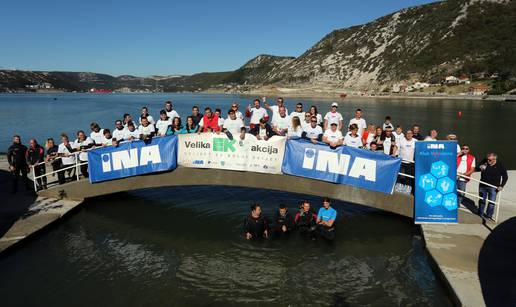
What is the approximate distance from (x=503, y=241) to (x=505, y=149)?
92.6 feet

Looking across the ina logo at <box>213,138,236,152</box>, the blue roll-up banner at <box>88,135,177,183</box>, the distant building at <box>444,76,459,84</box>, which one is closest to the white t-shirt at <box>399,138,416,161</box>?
the ina logo at <box>213,138,236,152</box>

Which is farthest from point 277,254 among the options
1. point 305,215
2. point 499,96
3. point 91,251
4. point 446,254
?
point 499,96

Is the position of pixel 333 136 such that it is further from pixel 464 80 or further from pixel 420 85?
pixel 420 85

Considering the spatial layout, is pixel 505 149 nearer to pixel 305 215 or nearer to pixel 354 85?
pixel 305 215

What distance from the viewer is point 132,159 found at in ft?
43.8

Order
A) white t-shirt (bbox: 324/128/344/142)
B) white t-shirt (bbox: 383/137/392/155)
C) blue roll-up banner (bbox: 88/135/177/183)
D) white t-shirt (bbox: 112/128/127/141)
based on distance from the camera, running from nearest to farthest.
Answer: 1. white t-shirt (bbox: 324/128/344/142)
2. white t-shirt (bbox: 383/137/392/155)
3. blue roll-up banner (bbox: 88/135/177/183)
4. white t-shirt (bbox: 112/128/127/141)

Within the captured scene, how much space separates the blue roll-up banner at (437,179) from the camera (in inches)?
427

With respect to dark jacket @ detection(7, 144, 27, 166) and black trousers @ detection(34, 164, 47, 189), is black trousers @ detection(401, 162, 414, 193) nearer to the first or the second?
black trousers @ detection(34, 164, 47, 189)

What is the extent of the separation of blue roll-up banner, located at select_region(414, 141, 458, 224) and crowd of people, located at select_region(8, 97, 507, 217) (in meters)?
0.46

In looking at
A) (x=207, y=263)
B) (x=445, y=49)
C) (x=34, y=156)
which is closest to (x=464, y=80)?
(x=445, y=49)

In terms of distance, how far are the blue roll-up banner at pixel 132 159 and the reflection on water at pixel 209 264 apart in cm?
191

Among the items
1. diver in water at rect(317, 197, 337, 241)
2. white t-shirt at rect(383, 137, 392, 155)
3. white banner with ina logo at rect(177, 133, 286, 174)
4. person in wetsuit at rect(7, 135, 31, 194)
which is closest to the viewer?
diver in water at rect(317, 197, 337, 241)

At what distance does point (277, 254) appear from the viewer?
36.0ft

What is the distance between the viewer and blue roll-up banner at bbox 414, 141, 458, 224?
10852 mm
